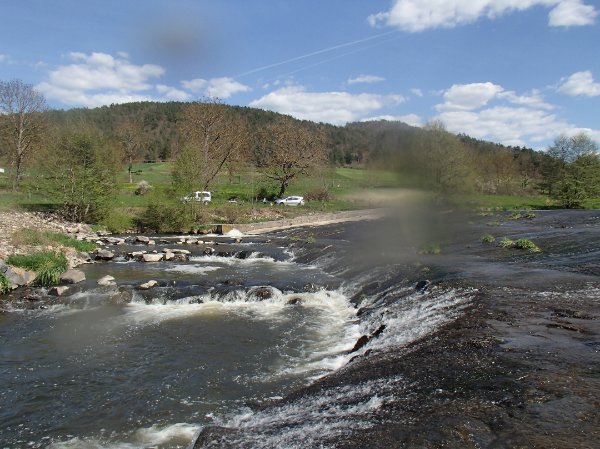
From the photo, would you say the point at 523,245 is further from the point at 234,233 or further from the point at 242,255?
the point at 234,233

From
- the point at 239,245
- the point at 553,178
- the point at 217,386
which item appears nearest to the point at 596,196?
the point at 553,178

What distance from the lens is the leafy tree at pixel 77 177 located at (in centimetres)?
3641

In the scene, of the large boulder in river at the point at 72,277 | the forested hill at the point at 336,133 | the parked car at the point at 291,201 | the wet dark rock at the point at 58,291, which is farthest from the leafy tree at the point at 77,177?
the parked car at the point at 291,201

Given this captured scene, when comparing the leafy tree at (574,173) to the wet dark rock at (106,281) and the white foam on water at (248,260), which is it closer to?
the white foam on water at (248,260)

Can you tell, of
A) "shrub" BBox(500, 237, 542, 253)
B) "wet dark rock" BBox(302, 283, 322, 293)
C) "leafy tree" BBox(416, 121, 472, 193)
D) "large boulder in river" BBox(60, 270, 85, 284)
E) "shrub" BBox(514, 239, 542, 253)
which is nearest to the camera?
"leafy tree" BBox(416, 121, 472, 193)

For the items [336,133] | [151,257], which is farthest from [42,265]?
[336,133]

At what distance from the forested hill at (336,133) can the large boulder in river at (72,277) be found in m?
12.4

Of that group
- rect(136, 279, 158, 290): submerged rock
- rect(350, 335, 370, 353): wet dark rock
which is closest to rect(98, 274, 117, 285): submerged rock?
rect(136, 279, 158, 290): submerged rock

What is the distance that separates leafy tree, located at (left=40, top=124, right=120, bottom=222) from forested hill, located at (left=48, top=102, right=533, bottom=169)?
32.0ft

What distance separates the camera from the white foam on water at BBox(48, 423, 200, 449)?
7016mm

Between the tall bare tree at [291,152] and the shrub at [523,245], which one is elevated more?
the tall bare tree at [291,152]

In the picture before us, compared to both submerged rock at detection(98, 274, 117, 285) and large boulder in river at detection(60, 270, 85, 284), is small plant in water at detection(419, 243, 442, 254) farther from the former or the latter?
large boulder in river at detection(60, 270, 85, 284)

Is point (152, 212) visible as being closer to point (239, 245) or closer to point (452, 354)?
point (239, 245)

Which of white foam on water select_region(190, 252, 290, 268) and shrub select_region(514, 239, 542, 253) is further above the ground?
shrub select_region(514, 239, 542, 253)
